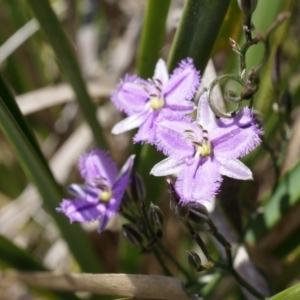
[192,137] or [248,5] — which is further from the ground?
[248,5]

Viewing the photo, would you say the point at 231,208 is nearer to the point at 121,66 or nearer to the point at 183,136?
the point at 183,136

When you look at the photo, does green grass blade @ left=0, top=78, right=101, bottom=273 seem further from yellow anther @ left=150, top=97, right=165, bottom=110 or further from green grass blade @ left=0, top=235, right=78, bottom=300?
yellow anther @ left=150, top=97, right=165, bottom=110

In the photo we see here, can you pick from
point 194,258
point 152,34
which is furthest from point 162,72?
point 194,258

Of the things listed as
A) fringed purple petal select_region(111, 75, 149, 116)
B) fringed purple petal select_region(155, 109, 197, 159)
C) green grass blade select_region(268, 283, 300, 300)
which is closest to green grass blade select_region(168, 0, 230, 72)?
fringed purple petal select_region(111, 75, 149, 116)

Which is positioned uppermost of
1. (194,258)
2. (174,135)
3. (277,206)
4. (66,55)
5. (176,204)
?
(66,55)

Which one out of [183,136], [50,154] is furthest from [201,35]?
[50,154]

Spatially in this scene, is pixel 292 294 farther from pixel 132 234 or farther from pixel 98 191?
pixel 98 191

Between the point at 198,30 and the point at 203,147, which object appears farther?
the point at 198,30
